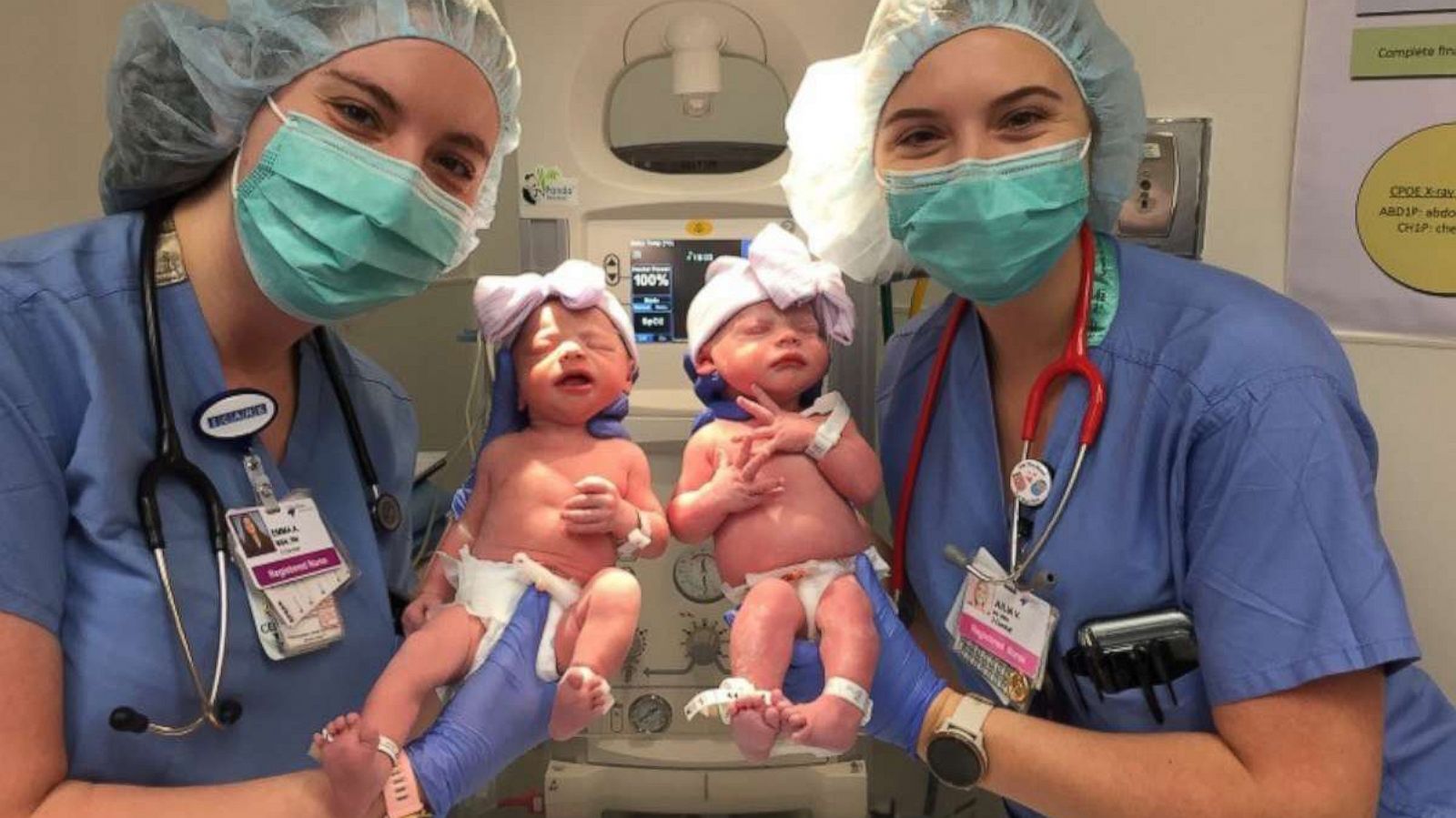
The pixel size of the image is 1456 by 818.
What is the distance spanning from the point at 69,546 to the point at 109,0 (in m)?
1.42

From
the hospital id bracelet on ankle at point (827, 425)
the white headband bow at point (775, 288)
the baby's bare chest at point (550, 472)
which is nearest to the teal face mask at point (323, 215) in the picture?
the baby's bare chest at point (550, 472)

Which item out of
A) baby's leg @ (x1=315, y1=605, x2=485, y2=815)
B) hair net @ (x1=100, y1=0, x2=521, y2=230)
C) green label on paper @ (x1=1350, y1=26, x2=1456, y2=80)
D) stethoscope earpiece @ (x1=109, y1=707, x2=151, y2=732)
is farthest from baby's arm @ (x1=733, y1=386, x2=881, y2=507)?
green label on paper @ (x1=1350, y1=26, x2=1456, y2=80)

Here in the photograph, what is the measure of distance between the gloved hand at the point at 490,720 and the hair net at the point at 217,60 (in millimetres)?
656

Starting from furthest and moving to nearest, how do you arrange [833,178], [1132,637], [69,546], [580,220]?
1. [580,220]
2. [833,178]
3. [1132,637]
4. [69,546]

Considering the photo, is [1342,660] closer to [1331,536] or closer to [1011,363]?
[1331,536]

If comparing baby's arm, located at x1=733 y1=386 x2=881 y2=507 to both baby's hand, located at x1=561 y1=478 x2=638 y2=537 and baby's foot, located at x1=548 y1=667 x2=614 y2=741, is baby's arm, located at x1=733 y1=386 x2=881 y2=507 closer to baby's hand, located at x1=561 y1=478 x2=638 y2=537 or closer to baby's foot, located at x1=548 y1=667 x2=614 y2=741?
baby's hand, located at x1=561 y1=478 x2=638 y2=537

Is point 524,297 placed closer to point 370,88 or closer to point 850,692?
point 370,88

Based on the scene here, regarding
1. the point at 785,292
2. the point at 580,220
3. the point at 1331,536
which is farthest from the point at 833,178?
the point at 1331,536

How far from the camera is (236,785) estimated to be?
3.63 feet

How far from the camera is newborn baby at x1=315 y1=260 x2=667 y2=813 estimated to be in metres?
1.28

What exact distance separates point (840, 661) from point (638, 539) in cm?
31

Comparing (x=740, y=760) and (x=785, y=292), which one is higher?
(x=785, y=292)

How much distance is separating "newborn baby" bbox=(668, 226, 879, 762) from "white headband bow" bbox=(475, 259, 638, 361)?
0.17 m

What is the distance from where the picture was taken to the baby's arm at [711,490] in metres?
1.41
